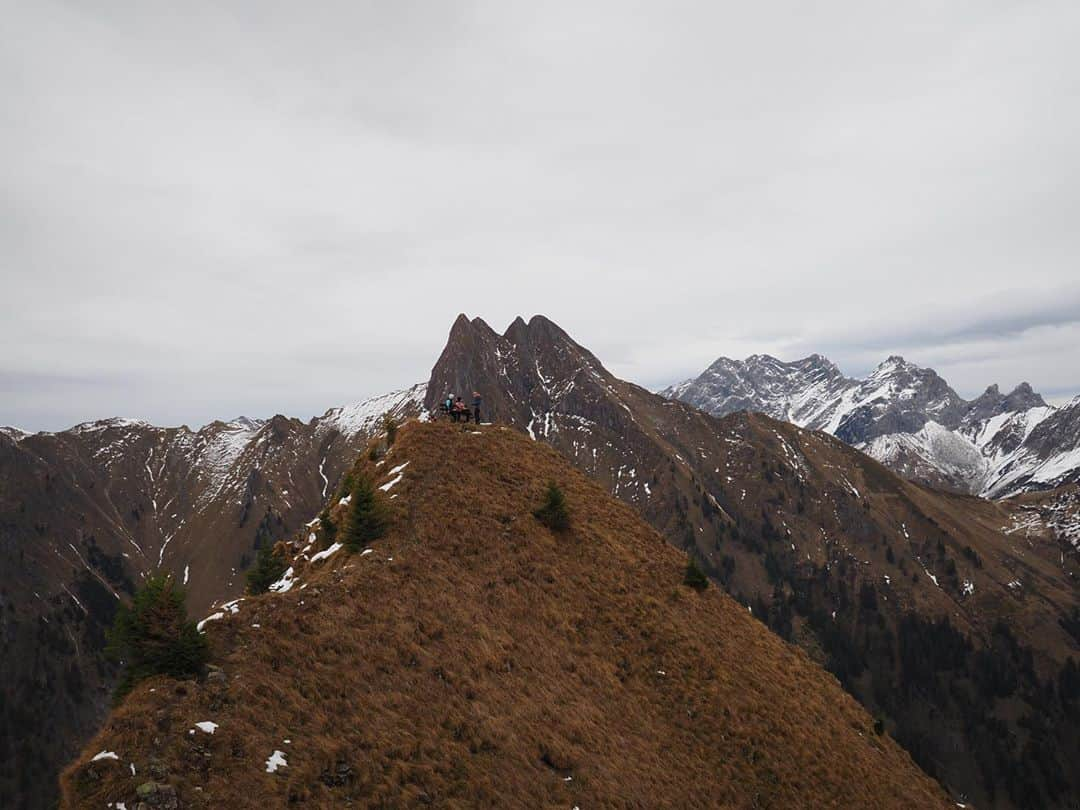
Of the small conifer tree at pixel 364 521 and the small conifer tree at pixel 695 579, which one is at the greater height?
the small conifer tree at pixel 364 521

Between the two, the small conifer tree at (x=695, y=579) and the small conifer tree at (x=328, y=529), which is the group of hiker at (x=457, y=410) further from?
the small conifer tree at (x=695, y=579)

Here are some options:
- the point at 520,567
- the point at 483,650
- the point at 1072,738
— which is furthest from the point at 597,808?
the point at 1072,738

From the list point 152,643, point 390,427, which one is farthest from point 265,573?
point 152,643

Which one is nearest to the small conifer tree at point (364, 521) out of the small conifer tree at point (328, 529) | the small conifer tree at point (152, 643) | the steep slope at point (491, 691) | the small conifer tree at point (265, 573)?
the steep slope at point (491, 691)

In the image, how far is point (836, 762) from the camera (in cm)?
2836

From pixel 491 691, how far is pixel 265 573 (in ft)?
61.0

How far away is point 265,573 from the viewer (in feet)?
108

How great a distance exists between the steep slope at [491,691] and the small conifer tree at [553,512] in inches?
36.1

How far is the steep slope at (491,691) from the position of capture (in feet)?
51.0

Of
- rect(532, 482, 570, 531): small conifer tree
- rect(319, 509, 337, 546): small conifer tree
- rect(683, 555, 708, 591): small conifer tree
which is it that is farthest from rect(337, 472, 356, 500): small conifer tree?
rect(683, 555, 708, 591): small conifer tree

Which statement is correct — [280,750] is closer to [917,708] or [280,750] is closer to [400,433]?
[400,433]

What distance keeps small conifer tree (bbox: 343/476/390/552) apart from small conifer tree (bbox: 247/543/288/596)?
20.1 ft

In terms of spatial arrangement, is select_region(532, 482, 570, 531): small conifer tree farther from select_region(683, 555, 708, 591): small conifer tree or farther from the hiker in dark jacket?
the hiker in dark jacket

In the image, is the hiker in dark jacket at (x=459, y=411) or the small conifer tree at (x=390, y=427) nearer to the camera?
the small conifer tree at (x=390, y=427)
